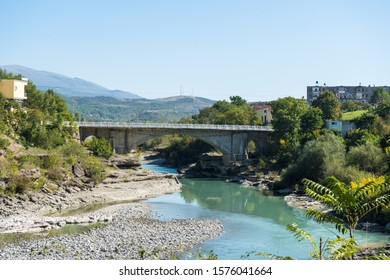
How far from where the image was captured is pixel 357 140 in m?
43.8

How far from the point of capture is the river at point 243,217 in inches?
957

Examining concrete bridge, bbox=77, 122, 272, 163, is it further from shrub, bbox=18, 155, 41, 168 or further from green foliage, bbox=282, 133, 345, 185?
shrub, bbox=18, 155, 41, 168

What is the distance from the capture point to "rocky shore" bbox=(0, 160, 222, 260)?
22.7m

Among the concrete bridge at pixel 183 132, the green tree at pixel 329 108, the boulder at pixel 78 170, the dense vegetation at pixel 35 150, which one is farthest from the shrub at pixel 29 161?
the green tree at pixel 329 108

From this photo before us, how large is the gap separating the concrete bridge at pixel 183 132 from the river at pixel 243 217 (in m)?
5.42

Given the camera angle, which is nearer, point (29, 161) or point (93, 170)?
point (29, 161)

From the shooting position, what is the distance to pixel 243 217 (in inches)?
1314

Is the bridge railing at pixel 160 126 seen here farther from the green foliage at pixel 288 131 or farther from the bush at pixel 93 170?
the bush at pixel 93 170

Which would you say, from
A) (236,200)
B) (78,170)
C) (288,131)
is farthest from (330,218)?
(288,131)

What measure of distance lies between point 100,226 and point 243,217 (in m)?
8.70

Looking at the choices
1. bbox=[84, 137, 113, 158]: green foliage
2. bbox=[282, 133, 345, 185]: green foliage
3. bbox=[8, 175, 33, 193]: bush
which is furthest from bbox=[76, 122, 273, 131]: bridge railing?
bbox=[8, 175, 33, 193]: bush

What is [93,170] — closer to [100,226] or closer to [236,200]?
[236,200]
